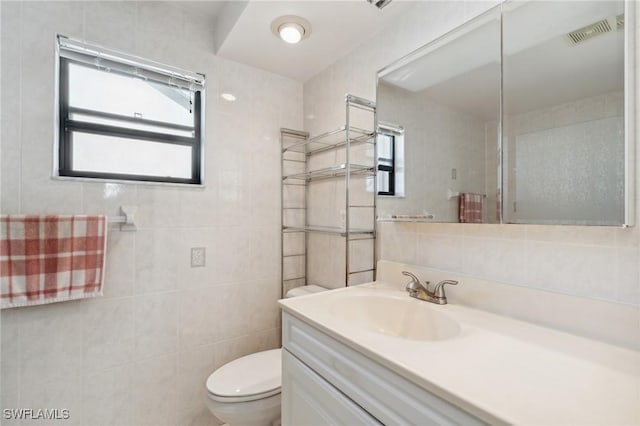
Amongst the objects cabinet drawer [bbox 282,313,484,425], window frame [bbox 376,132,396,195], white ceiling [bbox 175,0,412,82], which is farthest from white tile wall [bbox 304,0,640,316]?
cabinet drawer [bbox 282,313,484,425]

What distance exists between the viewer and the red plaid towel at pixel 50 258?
1.17 m

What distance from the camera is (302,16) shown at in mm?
1390

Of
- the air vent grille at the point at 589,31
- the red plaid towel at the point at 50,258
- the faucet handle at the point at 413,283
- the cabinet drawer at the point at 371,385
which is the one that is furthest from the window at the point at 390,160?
the red plaid towel at the point at 50,258

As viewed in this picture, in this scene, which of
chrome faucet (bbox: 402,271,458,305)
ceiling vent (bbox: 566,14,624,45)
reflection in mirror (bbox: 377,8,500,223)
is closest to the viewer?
ceiling vent (bbox: 566,14,624,45)

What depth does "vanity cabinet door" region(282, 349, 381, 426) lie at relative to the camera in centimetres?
80

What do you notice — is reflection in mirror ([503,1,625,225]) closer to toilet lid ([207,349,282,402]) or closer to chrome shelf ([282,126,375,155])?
chrome shelf ([282,126,375,155])

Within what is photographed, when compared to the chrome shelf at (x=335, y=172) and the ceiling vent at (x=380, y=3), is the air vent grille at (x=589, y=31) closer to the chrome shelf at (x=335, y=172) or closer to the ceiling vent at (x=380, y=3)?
the ceiling vent at (x=380, y=3)

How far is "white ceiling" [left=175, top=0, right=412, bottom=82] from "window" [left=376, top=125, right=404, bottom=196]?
0.55 meters

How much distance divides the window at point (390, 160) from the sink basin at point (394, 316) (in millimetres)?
495

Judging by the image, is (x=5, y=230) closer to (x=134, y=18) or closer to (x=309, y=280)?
(x=134, y=18)

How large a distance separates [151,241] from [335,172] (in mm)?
1095

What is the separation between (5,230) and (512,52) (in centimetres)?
202

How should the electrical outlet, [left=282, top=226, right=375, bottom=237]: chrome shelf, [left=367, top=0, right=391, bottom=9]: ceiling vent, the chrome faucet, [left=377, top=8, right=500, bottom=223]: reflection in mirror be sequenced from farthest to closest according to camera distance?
the electrical outlet < [left=282, top=226, right=375, bottom=237]: chrome shelf < [left=367, top=0, right=391, bottom=9]: ceiling vent < the chrome faucet < [left=377, top=8, right=500, bottom=223]: reflection in mirror

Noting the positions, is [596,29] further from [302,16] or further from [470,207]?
[302,16]
